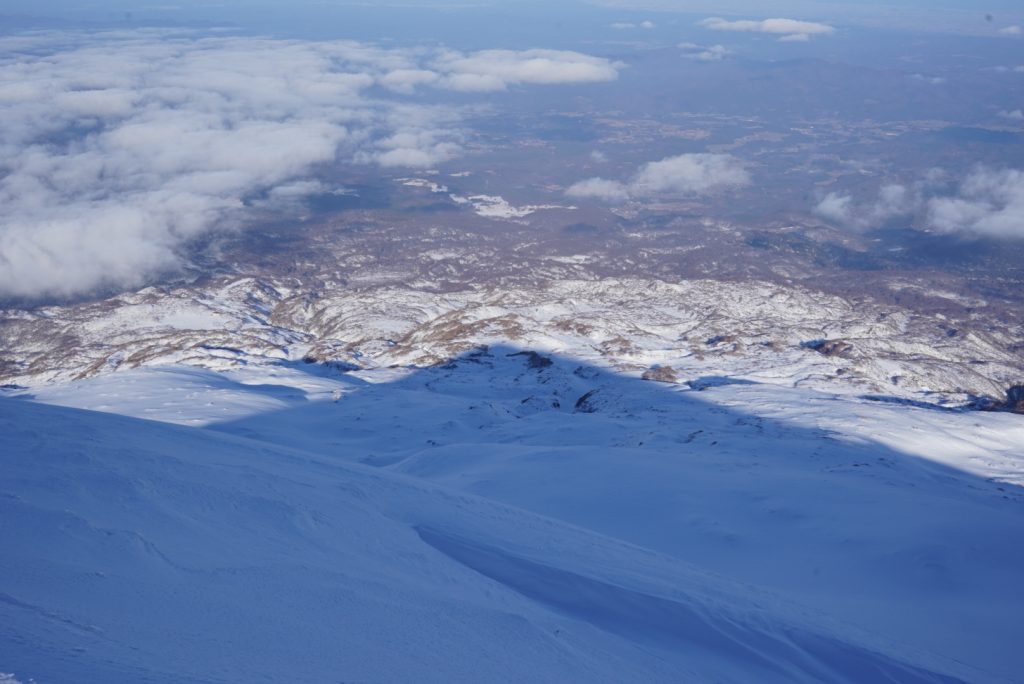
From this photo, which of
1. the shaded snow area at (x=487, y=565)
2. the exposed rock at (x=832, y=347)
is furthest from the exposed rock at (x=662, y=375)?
the shaded snow area at (x=487, y=565)

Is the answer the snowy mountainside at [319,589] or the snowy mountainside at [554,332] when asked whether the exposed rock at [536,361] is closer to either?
the snowy mountainside at [554,332]

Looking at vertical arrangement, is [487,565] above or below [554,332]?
above

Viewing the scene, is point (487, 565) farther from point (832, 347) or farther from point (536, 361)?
point (832, 347)

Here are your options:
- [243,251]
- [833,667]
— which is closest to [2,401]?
[833,667]

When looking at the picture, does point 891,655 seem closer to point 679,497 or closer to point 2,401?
point 679,497

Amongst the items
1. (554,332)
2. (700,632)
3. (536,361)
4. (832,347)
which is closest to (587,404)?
(536,361)
